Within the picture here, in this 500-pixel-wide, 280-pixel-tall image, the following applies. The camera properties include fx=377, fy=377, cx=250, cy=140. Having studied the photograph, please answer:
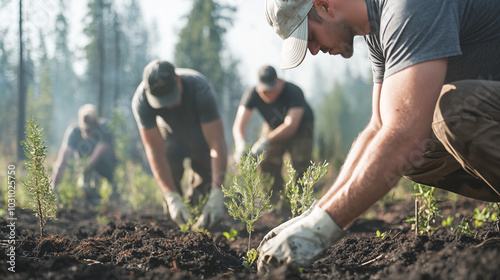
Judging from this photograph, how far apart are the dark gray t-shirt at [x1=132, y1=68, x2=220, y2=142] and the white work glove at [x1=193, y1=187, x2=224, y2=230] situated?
912 millimetres

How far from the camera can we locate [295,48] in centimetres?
219

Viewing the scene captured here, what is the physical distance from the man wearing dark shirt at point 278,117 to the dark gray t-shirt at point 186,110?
92 cm

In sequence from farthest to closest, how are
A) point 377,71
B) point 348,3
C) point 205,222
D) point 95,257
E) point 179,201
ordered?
point 179,201
point 205,222
point 377,71
point 95,257
point 348,3

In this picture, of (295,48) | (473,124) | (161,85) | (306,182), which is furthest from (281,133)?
(473,124)

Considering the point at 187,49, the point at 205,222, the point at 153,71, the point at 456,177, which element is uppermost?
the point at 187,49

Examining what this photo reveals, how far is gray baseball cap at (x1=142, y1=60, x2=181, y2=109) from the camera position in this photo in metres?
4.02

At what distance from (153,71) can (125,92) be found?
3403 centimetres

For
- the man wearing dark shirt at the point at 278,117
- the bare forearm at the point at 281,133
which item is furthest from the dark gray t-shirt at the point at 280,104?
the bare forearm at the point at 281,133

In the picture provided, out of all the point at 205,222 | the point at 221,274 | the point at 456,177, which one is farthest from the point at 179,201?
the point at 456,177

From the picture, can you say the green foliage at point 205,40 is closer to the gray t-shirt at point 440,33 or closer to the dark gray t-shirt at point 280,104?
the dark gray t-shirt at point 280,104

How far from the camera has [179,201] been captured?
4008 mm

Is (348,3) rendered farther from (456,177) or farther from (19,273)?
(19,273)

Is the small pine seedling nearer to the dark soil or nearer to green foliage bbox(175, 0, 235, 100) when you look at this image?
the dark soil

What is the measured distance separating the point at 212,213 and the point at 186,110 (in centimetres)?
146
